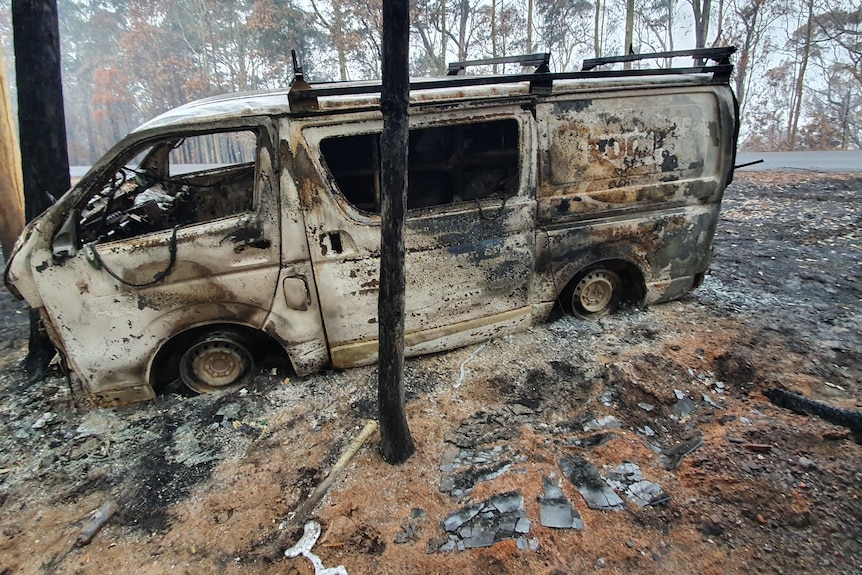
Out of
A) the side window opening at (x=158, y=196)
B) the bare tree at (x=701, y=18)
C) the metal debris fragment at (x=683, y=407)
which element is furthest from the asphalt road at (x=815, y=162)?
the side window opening at (x=158, y=196)

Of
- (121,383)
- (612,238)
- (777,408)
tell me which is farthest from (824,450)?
(121,383)

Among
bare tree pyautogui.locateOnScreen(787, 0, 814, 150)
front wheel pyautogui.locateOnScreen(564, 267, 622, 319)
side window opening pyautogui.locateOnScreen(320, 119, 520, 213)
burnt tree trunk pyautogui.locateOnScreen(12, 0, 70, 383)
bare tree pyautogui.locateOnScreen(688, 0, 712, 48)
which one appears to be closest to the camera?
burnt tree trunk pyautogui.locateOnScreen(12, 0, 70, 383)

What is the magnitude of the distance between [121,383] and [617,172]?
419cm

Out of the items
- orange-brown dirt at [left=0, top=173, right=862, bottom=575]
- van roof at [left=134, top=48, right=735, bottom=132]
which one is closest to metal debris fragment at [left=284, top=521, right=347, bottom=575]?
orange-brown dirt at [left=0, top=173, right=862, bottom=575]

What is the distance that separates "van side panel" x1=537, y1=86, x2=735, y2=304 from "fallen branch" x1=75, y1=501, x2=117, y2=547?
3493 millimetres

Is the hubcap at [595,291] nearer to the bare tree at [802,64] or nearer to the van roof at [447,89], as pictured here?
the van roof at [447,89]

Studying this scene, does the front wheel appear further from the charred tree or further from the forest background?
the forest background

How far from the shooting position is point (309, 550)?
7.95 feet

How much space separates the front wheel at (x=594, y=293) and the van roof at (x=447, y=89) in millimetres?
1609

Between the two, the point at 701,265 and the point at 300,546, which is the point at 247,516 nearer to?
the point at 300,546

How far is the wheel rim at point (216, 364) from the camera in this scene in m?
3.61

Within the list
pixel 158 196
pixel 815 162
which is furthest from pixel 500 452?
pixel 815 162

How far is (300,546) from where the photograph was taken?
2451 millimetres

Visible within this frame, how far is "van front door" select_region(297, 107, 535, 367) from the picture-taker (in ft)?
11.2
